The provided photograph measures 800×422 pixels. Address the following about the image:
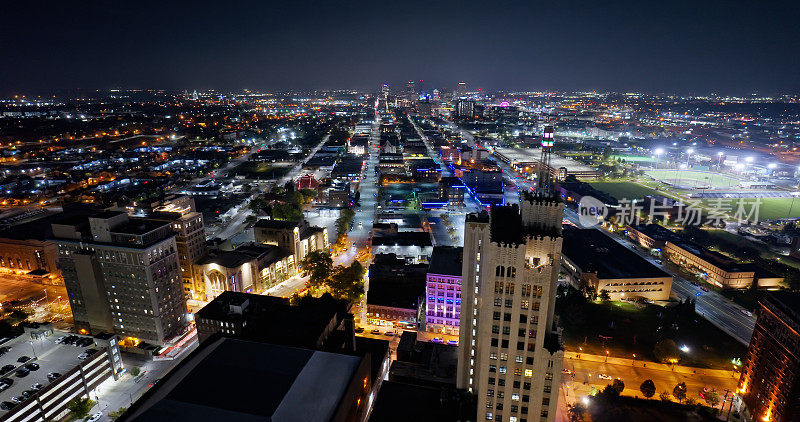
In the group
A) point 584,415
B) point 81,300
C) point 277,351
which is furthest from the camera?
point 81,300

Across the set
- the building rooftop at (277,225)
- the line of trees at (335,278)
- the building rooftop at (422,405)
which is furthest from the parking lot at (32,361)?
the building rooftop at (422,405)

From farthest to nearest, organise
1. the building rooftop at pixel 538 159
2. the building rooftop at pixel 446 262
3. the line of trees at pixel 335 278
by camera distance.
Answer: the building rooftop at pixel 538 159, the line of trees at pixel 335 278, the building rooftop at pixel 446 262

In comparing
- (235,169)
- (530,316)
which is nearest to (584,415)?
(530,316)

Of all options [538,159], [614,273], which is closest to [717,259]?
[614,273]

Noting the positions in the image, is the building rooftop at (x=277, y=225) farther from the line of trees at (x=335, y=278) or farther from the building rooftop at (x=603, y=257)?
the building rooftop at (x=603, y=257)

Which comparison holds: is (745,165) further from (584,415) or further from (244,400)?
(244,400)

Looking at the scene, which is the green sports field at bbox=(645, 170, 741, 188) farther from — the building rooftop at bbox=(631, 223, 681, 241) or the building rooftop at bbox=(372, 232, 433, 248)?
the building rooftop at bbox=(372, 232, 433, 248)
